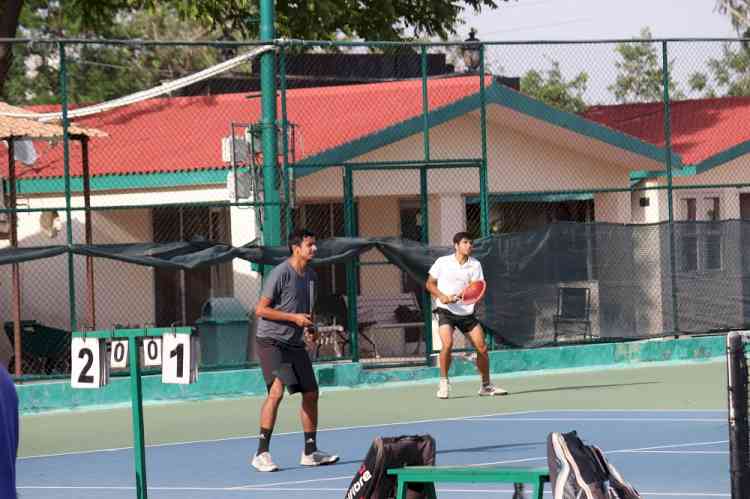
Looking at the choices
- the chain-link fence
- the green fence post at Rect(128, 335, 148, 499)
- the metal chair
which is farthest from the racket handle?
the green fence post at Rect(128, 335, 148, 499)

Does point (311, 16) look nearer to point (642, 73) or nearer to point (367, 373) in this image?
point (367, 373)

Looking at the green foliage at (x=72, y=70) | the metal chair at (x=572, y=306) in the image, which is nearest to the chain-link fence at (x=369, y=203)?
the metal chair at (x=572, y=306)

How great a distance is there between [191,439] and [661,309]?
847 cm

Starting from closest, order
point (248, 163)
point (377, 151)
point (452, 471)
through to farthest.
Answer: point (452, 471) → point (248, 163) → point (377, 151)

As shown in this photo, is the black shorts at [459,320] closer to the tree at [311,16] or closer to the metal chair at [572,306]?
the metal chair at [572,306]

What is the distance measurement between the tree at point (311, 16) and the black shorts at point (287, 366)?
14.1 m

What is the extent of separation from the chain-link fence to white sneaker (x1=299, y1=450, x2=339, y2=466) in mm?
5830

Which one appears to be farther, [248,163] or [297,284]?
[248,163]

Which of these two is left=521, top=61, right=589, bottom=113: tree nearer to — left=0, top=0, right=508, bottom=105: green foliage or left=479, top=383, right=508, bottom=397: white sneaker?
left=0, top=0, right=508, bottom=105: green foliage

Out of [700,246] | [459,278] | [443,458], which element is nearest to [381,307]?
[700,246]

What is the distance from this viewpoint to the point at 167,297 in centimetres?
2488

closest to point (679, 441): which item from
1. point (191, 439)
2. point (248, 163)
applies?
point (191, 439)

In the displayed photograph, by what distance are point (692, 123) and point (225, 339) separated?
14450mm

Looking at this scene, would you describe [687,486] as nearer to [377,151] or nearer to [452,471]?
[452,471]
